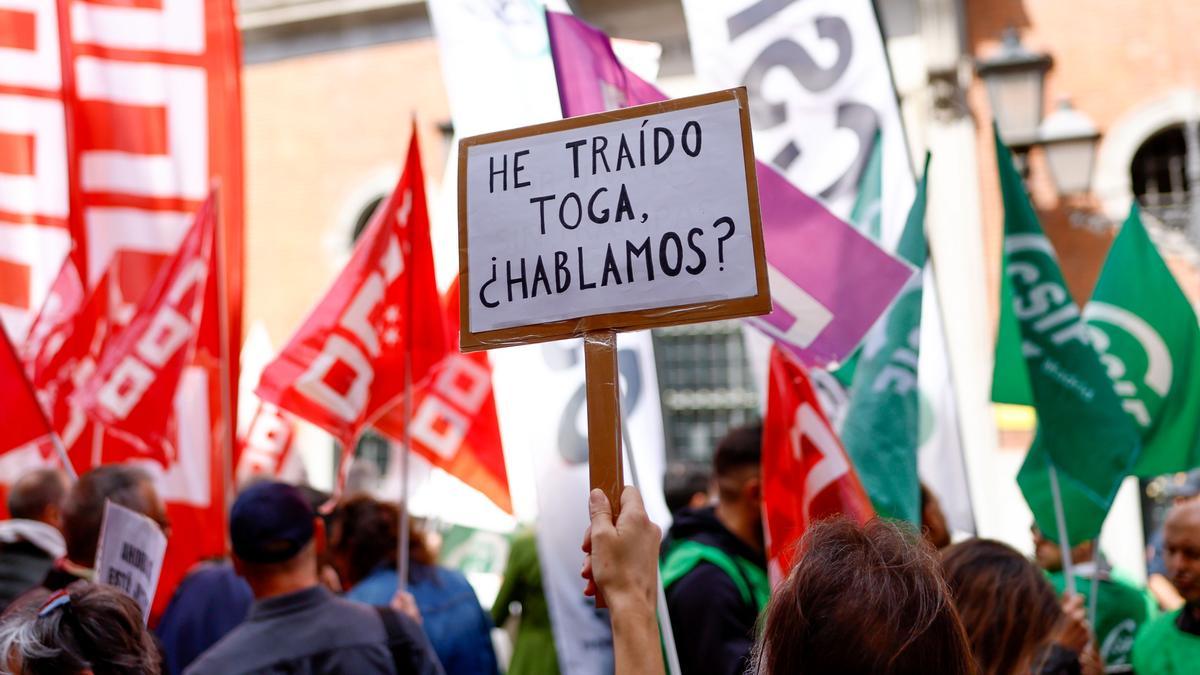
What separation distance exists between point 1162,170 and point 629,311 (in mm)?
10482

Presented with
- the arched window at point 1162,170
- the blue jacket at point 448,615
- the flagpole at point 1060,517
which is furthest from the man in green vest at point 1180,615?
the arched window at point 1162,170

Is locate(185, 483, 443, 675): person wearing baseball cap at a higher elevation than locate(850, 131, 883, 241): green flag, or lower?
lower

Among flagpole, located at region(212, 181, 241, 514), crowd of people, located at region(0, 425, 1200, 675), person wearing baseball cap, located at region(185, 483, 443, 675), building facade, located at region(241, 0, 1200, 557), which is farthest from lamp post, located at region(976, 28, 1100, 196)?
person wearing baseball cap, located at region(185, 483, 443, 675)

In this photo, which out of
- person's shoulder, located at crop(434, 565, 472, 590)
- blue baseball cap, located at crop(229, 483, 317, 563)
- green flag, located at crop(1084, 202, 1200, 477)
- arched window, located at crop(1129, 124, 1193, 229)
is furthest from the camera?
arched window, located at crop(1129, 124, 1193, 229)

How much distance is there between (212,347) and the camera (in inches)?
214

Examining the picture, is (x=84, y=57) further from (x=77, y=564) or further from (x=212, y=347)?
(x=77, y=564)

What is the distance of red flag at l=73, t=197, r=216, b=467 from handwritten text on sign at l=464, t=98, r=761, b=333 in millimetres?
2862

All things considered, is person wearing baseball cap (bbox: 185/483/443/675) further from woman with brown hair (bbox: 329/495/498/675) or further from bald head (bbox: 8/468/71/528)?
bald head (bbox: 8/468/71/528)

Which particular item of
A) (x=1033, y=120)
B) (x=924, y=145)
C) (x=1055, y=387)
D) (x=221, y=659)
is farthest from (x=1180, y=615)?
(x=924, y=145)

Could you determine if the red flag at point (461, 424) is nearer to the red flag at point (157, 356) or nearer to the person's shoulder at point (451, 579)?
the person's shoulder at point (451, 579)

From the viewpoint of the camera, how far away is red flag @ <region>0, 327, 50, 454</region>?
4172mm

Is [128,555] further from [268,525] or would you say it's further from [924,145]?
[924,145]

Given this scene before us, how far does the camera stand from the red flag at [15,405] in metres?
4.17

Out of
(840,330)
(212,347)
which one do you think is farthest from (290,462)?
(840,330)
